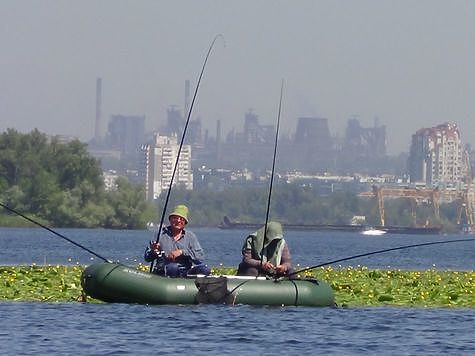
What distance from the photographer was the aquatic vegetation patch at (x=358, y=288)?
97.9 ft

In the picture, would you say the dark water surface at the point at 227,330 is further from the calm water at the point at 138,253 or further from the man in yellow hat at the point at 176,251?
the calm water at the point at 138,253

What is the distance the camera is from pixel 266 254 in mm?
28016

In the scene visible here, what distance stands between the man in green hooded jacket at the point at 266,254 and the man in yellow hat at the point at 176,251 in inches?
31.4

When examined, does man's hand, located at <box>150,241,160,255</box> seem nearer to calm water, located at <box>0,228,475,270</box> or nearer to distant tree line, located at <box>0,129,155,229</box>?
calm water, located at <box>0,228,475,270</box>

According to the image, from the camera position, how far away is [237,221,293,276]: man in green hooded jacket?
27.8m

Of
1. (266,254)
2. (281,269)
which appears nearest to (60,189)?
(266,254)

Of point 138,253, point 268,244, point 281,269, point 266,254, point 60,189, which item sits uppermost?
point 60,189

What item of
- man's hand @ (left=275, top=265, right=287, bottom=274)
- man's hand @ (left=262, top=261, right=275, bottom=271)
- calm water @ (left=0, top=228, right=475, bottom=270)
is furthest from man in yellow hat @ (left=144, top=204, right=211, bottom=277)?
calm water @ (left=0, top=228, right=475, bottom=270)

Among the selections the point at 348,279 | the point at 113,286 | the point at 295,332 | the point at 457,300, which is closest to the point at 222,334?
the point at 295,332

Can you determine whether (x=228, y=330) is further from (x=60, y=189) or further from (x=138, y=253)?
(x=60, y=189)

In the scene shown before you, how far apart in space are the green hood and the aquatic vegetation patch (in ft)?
6.53

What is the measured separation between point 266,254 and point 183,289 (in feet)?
5.52

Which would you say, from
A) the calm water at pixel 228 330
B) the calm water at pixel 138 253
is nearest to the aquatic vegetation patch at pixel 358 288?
the calm water at pixel 228 330

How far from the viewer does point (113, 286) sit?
27047 mm
